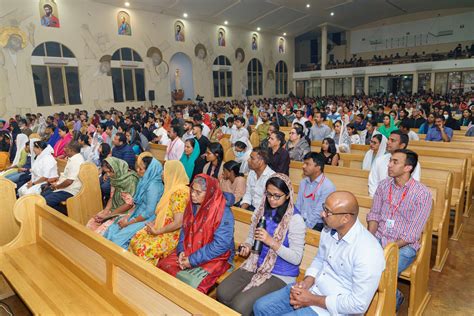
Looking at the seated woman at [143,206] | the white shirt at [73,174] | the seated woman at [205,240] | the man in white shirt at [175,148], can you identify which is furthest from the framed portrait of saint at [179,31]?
the seated woman at [205,240]

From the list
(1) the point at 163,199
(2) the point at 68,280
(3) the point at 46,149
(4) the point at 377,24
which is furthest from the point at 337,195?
(4) the point at 377,24

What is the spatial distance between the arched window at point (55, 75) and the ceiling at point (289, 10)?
2.95 metres

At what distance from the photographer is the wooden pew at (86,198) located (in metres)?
3.92

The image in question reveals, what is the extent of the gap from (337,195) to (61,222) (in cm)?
204

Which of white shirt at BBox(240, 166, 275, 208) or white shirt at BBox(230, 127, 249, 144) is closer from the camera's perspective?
white shirt at BBox(240, 166, 275, 208)

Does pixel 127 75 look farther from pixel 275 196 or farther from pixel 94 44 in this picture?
pixel 275 196

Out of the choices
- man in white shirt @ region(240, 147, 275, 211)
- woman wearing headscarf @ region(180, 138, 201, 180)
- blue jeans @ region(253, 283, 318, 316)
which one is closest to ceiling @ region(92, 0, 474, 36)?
woman wearing headscarf @ region(180, 138, 201, 180)

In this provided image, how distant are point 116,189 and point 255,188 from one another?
146 cm

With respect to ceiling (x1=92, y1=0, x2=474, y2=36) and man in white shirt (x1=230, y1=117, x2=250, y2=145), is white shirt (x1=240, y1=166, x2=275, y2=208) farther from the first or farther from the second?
ceiling (x1=92, y1=0, x2=474, y2=36)

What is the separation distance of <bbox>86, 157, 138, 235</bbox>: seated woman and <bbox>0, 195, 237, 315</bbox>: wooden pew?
0.60 metres

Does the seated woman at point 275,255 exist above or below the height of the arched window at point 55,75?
below

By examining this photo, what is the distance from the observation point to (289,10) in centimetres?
1923

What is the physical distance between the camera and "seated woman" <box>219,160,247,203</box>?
140 inches

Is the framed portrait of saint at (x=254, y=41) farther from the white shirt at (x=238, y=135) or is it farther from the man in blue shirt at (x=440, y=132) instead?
the man in blue shirt at (x=440, y=132)
